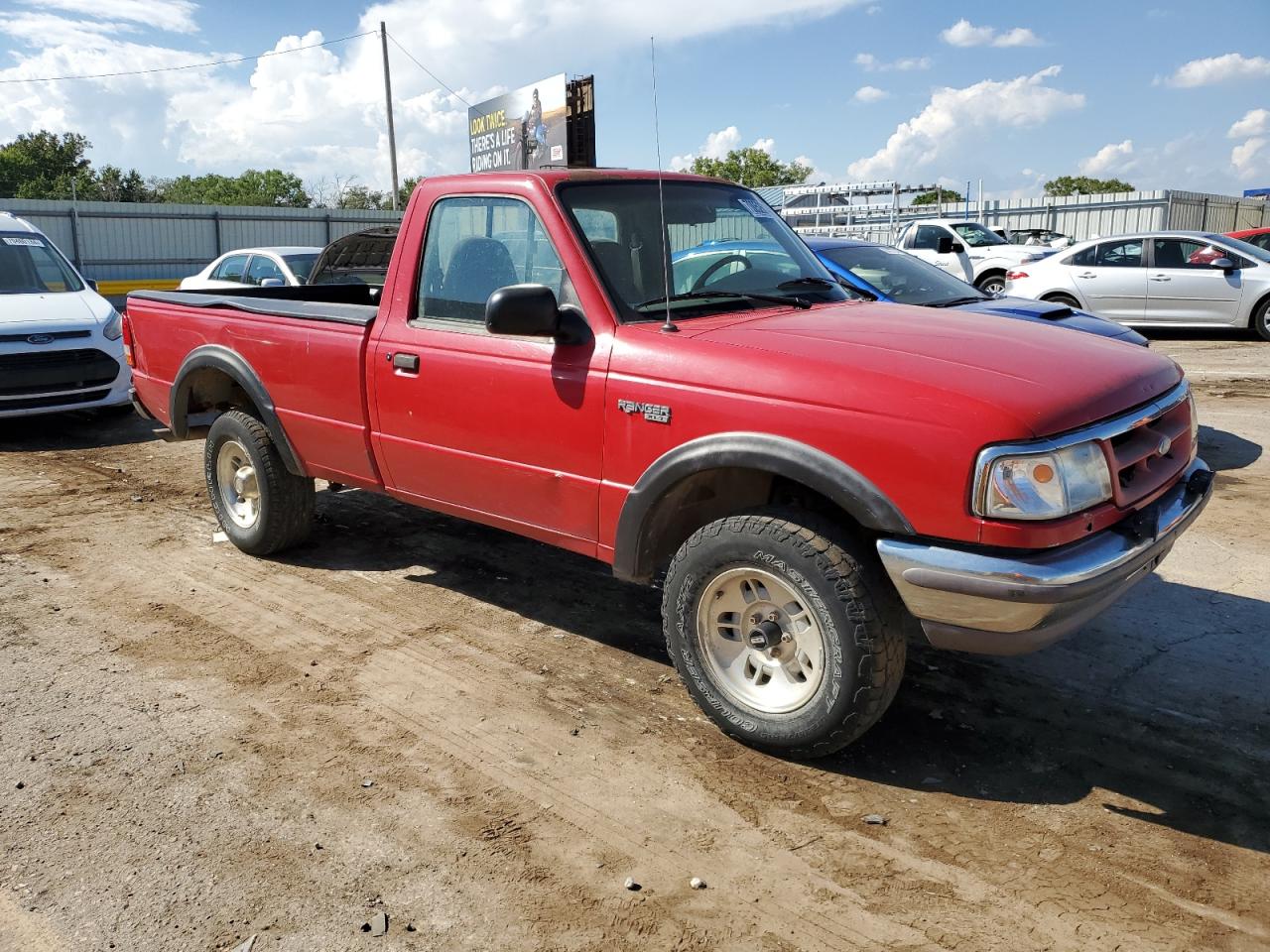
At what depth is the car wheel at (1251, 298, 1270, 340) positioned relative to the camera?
14086 mm

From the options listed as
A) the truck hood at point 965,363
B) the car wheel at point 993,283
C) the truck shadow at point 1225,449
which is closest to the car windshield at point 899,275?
the truck shadow at point 1225,449

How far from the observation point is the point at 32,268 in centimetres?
998

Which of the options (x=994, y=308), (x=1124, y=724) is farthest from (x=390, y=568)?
A: (x=994, y=308)

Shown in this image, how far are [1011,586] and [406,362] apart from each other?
107 inches

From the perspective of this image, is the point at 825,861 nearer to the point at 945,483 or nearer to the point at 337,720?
the point at 945,483

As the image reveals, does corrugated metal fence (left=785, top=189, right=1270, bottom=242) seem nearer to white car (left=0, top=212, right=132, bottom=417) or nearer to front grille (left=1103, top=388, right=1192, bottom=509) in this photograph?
white car (left=0, top=212, right=132, bottom=417)

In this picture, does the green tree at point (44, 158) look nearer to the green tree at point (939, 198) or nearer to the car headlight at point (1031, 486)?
the green tree at point (939, 198)

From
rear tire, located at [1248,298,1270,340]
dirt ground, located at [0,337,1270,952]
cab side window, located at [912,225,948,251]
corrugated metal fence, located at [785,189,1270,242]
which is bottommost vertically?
dirt ground, located at [0,337,1270,952]

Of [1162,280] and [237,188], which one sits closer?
[1162,280]

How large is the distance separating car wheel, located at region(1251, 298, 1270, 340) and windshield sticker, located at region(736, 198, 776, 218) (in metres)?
12.2

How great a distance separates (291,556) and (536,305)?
291 cm

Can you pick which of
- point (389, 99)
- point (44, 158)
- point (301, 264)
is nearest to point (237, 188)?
point (44, 158)

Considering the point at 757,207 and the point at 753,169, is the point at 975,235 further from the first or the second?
the point at 753,169

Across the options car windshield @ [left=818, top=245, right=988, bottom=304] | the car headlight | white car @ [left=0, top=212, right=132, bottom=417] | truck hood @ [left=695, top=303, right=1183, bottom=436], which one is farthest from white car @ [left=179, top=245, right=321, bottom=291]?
the car headlight
